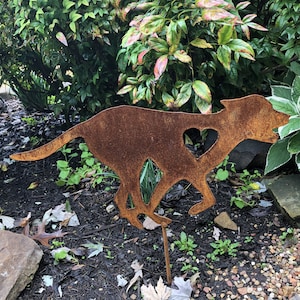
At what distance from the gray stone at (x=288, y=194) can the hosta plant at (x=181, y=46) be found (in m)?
0.67

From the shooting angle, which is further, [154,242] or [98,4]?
[98,4]

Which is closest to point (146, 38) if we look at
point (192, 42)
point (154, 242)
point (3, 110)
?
point (192, 42)

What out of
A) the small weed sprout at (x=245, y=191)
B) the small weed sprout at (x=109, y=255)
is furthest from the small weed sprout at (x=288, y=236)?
the small weed sprout at (x=109, y=255)

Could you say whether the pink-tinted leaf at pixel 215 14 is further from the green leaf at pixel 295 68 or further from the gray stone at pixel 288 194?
the gray stone at pixel 288 194

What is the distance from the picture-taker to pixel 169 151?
60.1 inches

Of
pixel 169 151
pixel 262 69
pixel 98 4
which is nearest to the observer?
pixel 169 151

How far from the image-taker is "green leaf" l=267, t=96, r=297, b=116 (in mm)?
1729

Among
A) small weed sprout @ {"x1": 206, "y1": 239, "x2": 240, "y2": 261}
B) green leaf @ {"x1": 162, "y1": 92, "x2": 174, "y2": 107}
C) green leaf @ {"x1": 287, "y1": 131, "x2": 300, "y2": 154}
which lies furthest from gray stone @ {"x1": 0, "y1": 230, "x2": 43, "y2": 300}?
green leaf @ {"x1": 287, "y1": 131, "x2": 300, "y2": 154}

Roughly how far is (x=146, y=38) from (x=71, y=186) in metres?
1.15

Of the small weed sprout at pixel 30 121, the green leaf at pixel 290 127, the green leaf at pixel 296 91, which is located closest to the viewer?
the green leaf at pixel 290 127

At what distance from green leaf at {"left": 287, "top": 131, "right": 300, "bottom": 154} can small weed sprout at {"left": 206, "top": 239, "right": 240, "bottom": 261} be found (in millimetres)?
547

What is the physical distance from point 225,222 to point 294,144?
57 cm

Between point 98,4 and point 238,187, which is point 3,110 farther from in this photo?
point 238,187

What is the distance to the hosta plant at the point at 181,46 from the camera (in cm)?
171
